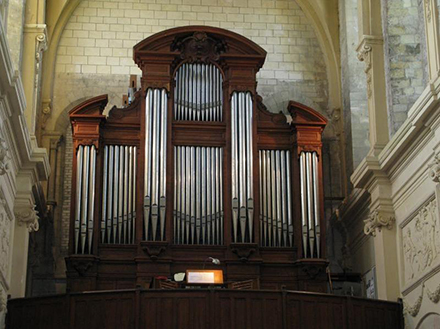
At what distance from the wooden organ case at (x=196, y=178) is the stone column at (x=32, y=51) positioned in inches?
63.2

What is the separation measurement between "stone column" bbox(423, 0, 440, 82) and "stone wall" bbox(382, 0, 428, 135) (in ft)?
7.63

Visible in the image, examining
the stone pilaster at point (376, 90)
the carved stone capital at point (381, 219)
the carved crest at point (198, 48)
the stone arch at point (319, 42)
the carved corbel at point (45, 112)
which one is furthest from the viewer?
the stone arch at point (319, 42)

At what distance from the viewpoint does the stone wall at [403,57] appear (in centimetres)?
1989

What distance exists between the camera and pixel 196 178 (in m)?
21.8

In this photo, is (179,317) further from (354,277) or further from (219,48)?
(219,48)

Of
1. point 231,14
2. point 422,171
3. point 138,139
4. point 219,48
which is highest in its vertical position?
point 231,14

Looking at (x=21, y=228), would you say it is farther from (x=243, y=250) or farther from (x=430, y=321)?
(x=430, y=321)

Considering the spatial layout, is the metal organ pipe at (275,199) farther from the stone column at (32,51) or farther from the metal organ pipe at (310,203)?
the stone column at (32,51)

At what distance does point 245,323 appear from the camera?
1764 centimetres

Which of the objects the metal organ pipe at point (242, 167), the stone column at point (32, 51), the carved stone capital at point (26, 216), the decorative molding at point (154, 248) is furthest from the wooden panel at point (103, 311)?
the stone column at point (32, 51)

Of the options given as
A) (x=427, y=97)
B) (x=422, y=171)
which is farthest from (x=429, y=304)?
(x=427, y=97)

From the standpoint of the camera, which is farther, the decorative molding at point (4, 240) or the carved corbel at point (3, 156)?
the decorative molding at point (4, 240)

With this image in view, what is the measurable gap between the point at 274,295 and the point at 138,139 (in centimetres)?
583

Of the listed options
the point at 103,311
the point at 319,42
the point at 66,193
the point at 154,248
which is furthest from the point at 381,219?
the point at 66,193
